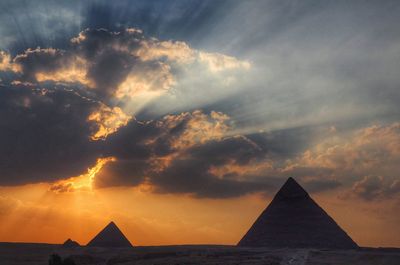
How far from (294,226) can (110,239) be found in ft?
101

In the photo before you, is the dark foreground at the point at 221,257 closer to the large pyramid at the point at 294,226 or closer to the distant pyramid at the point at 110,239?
the large pyramid at the point at 294,226

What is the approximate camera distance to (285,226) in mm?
65688

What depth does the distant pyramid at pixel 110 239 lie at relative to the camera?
7806cm

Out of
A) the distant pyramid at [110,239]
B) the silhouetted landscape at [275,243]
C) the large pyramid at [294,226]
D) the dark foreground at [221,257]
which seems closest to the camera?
the dark foreground at [221,257]

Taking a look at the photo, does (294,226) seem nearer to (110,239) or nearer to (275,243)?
(275,243)

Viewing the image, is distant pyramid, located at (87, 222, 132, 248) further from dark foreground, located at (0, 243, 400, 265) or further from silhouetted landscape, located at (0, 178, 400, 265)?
dark foreground, located at (0, 243, 400, 265)

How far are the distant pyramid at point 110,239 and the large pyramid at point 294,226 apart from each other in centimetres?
2145

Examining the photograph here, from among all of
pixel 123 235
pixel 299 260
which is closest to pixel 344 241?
pixel 299 260

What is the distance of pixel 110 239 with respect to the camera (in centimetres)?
7869

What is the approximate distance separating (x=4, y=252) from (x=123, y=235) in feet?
65.9

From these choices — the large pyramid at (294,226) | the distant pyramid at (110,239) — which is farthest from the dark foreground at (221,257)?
the distant pyramid at (110,239)

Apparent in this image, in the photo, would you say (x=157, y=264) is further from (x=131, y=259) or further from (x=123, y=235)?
(x=123, y=235)

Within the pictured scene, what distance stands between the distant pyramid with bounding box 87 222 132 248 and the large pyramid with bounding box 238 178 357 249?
21.5 meters

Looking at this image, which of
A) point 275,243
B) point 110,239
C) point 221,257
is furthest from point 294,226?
point 110,239
